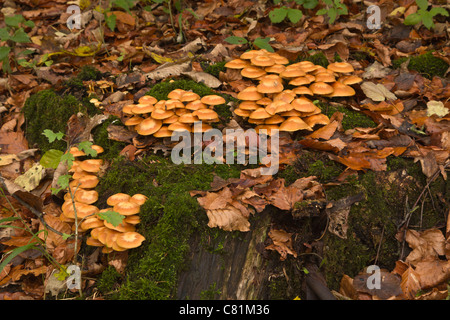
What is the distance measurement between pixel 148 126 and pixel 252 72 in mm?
1597

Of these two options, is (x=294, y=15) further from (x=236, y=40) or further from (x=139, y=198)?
(x=139, y=198)

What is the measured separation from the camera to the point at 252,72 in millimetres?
5027

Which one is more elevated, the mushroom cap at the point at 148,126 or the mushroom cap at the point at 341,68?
the mushroom cap at the point at 341,68

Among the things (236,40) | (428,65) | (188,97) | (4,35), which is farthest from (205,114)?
(4,35)

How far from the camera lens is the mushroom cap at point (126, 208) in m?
3.43

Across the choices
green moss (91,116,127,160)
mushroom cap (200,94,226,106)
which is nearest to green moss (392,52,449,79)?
mushroom cap (200,94,226,106)


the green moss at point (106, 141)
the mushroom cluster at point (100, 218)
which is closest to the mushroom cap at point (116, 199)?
the mushroom cluster at point (100, 218)

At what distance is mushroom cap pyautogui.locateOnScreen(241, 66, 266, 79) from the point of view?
498cm

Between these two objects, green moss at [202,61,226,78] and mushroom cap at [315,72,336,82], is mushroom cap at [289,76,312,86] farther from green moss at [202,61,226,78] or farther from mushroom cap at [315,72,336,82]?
green moss at [202,61,226,78]

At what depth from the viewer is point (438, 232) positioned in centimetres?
375

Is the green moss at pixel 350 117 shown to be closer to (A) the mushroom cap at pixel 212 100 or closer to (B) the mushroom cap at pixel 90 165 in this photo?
(A) the mushroom cap at pixel 212 100

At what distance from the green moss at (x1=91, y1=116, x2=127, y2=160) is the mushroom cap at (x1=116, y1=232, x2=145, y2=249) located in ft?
4.84

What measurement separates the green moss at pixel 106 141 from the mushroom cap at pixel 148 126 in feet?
1.31
